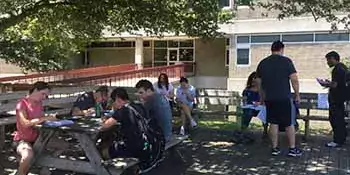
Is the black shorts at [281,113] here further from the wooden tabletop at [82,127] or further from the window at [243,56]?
the window at [243,56]

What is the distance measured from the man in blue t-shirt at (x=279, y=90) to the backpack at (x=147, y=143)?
8.88 feet

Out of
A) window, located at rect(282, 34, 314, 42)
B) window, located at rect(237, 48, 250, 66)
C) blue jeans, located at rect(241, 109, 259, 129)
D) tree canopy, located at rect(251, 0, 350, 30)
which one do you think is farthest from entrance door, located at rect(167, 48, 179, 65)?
blue jeans, located at rect(241, 109, 259, 129)

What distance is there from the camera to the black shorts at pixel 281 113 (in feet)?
26.2

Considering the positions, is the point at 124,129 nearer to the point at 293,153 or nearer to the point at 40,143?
the point at 40,143

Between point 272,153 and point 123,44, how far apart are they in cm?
3069

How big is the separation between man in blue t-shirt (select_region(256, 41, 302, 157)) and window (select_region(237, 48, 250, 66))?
21699 millimetres

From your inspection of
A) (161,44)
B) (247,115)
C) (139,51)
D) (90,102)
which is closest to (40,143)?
(90,102)

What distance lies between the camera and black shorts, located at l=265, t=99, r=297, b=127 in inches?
314

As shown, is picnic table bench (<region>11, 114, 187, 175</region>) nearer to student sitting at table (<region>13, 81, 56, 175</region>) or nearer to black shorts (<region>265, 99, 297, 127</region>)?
student sitting at table (<region>13, 81, 56, 175</region>)

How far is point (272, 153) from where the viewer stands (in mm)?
8227

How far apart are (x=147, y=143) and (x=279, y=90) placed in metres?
3.07

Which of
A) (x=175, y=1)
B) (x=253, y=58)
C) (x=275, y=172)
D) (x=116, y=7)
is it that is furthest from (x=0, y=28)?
(x=253, y=58)

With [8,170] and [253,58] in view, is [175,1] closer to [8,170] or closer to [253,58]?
[8,170]

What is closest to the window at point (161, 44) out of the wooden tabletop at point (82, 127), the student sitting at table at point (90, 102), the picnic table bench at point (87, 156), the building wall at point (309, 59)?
the building wall at point (309, 59)
